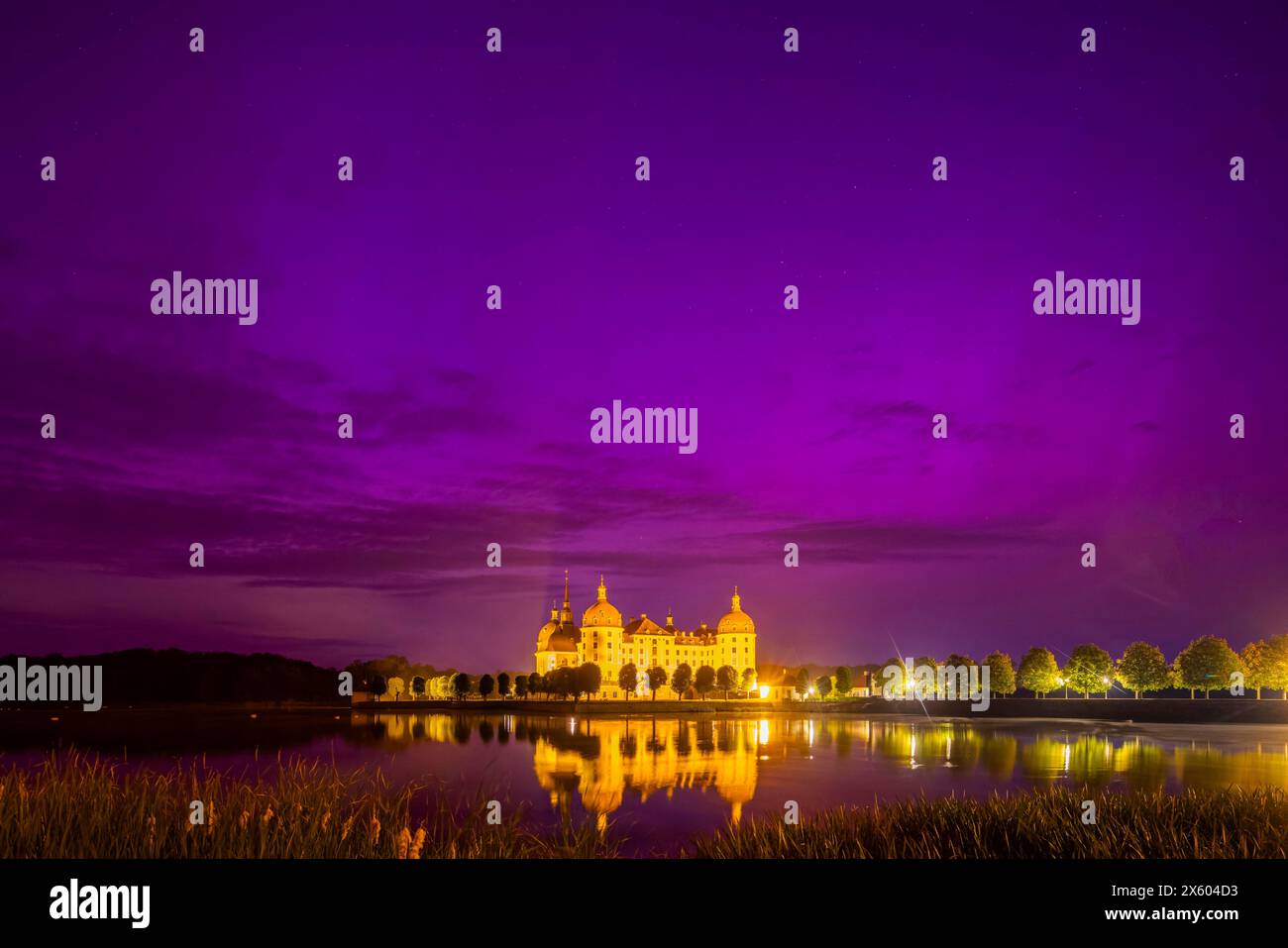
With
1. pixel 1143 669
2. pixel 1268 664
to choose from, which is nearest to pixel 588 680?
pixel 1143 669

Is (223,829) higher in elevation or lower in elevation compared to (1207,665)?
higher

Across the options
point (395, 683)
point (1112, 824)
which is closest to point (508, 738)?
point (1112, 824)

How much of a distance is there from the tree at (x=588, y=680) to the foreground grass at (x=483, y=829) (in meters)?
154

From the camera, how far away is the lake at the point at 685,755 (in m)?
37.6

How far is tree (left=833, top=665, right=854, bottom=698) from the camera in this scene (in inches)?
7333

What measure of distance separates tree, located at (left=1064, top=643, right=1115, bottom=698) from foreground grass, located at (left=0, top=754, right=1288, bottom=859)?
13292 centimetres

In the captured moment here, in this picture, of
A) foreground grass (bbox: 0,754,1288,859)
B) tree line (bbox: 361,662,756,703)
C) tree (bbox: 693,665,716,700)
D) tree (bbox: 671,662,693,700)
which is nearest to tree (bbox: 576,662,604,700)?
tree line (bbox: 361,662,756,703)

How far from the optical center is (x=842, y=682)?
187 meters

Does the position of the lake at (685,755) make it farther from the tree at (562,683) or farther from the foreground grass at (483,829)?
the tree at (562,683)

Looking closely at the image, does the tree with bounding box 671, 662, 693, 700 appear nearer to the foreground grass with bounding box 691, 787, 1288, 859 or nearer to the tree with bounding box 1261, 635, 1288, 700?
the tree with bounding box 1261, 635, 1288, 700

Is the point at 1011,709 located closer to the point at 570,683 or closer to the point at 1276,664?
the point at 1276,664

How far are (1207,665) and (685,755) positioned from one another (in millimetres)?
104278

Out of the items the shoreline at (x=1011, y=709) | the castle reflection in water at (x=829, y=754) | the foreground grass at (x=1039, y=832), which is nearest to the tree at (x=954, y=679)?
the shoreline at (x=1011, y=709)
